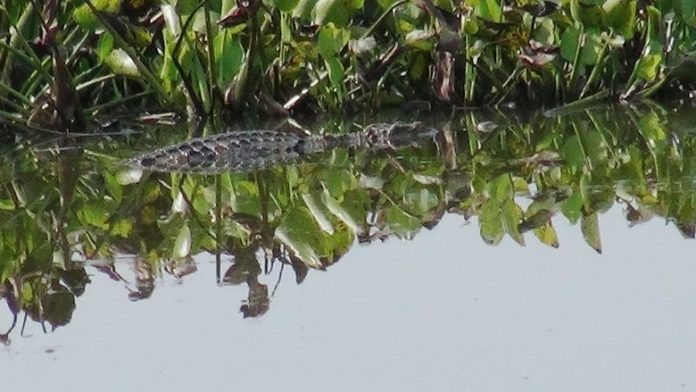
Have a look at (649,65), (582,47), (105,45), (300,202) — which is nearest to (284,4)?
(105,45)

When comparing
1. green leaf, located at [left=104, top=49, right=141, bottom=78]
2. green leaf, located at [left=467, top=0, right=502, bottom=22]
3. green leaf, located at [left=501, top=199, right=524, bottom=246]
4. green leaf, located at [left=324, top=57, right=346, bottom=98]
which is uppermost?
green leaf, located at [left=467, top=0, right=502, bottom=22]

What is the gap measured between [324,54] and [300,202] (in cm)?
236

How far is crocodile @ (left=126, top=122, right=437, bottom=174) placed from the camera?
7.46 m

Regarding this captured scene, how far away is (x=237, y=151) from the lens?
7.57 metres

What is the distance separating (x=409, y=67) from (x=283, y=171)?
2.70m

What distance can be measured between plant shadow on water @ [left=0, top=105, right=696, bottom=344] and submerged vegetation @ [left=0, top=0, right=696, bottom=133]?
604mm

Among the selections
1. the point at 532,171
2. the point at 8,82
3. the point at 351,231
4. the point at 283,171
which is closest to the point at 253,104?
the point at 8,82

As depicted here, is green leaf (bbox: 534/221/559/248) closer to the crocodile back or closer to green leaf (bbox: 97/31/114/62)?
the crocodile back

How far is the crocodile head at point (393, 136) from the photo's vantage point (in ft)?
26.4

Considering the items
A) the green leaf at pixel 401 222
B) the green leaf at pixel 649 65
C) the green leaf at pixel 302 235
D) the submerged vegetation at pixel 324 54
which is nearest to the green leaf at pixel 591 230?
the green leaf at pixel 401 222

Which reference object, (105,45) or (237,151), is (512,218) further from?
(105,45)

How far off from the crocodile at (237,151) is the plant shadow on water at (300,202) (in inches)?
4.2

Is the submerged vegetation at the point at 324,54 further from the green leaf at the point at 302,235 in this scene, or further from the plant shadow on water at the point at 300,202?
the green leaf at the point at 302,235

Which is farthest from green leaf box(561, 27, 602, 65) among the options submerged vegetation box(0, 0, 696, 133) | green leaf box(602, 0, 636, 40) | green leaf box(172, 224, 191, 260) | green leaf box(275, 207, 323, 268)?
green leaf box(172, 224, 191, 260)
